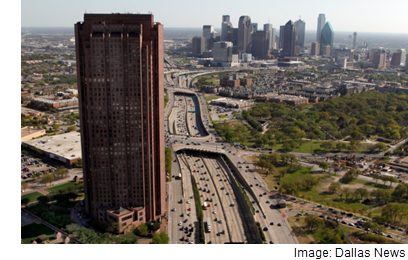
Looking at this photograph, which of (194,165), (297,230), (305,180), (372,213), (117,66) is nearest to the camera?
(117,66)

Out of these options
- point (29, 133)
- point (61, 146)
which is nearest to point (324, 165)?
point (61, 146)

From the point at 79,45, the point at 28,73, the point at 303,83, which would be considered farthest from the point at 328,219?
the point at 28,73

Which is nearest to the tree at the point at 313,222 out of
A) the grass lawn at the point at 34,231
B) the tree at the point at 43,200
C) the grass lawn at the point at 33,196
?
the grass lawn at the point at 34,231

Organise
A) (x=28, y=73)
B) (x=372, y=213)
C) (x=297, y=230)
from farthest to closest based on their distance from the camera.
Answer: (x=28, y=73)
(x=372, y=213)
(x=297, y=230)

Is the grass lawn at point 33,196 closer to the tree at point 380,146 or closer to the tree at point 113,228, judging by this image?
the tree at point 113,228

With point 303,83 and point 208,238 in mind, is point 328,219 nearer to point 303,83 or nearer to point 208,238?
point 208,238

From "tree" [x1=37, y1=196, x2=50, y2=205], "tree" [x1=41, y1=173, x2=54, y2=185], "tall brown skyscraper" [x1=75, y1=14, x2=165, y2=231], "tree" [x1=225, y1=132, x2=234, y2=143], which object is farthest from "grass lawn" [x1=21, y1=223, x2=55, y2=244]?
"tree" [x1=225, y1=132, x2=234, y2=143]
